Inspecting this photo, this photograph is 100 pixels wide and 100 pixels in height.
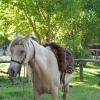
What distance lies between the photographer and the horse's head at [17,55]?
4.84 metres

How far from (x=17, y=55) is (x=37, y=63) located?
0.68m

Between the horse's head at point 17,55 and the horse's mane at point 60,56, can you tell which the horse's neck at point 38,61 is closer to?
the horse's head at point 17,55

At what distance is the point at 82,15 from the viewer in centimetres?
1781

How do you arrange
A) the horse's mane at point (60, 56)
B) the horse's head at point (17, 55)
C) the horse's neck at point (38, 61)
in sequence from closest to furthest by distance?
the horse's head at point (17, 55), the horse's neck at point (38, 61), the horse's mane at point (60, 56)

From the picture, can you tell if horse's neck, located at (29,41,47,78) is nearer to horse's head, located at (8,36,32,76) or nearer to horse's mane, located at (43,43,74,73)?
horse's head, located at (8,36,32,76)

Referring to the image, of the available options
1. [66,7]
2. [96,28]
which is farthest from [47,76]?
[96,28]

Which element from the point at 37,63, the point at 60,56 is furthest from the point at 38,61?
the point at 60,56

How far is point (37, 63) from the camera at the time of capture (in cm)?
553

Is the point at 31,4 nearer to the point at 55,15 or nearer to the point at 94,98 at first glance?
the point at 55,15

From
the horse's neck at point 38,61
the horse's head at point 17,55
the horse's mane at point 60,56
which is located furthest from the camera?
the horse's mane at point 60,56

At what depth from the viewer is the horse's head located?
15.9 feet

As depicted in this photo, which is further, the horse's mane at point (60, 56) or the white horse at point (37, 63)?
the horse's mane at point (60, 56)

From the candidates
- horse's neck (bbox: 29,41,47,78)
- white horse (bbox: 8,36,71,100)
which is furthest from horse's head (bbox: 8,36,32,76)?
horse's neck (bbox: 29,41,47,78)

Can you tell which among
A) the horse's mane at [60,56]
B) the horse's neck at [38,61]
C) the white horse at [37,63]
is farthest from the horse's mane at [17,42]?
the horse's mane at [60,56]
